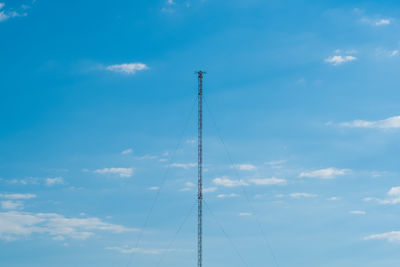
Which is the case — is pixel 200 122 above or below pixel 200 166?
above

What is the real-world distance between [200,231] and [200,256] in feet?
15.2

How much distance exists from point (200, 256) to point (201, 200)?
10481 millimetres

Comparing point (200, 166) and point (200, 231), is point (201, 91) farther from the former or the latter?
point (200, 231)

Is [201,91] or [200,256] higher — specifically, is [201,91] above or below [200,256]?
above

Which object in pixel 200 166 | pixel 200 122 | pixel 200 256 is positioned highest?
pixel 200 122

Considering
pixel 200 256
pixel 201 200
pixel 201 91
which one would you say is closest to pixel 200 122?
pixel 201 91

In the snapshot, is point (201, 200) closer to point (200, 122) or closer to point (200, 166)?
point (200, 166)

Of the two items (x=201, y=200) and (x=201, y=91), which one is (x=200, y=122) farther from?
(x=201, y=200)

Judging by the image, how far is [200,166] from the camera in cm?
10962

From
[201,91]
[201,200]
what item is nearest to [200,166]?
[201,200]

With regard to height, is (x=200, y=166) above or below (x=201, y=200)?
above

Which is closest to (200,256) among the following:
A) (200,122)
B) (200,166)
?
(200,166)

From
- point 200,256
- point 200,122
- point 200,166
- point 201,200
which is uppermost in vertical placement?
point 200,122

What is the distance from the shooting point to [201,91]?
112 metres
